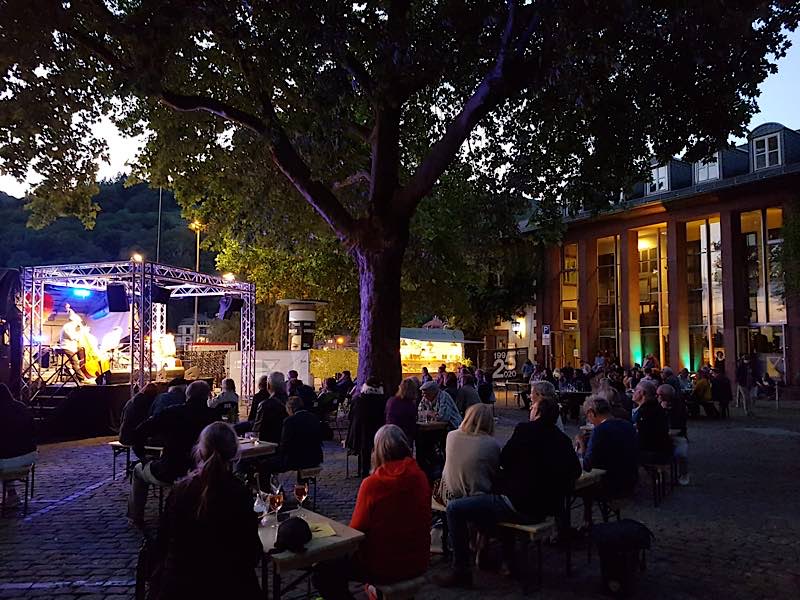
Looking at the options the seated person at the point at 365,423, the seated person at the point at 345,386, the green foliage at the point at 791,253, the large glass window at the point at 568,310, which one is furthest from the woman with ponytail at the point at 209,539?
the large glass window at the point at 568,310

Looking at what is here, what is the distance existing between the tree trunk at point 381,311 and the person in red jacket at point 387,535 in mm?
6210

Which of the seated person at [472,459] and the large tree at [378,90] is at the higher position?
the large tree at [378,90]

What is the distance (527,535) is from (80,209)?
35.5 ft

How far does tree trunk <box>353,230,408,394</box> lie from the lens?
1016cm

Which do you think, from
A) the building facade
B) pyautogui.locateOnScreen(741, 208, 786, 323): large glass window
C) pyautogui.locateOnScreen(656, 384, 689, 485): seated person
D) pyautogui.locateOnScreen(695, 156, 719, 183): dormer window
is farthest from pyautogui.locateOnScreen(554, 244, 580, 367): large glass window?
pyautogui.locateOnScreen(656, 384, 689, 485): seated person

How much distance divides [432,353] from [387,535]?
2532cm

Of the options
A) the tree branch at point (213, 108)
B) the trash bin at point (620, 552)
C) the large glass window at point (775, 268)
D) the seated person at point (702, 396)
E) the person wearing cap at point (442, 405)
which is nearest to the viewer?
the trash bin at point (620, 552)

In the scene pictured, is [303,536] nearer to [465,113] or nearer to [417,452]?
[417,452]

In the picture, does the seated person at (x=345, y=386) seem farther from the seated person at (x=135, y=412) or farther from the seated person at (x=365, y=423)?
the seated person at (x=135, y=412)

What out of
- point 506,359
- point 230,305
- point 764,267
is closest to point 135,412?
point 230,305

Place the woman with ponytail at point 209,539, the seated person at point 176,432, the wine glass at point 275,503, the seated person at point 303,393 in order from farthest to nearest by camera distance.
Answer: the seated person at point 303,393 → the seated person at point 176,432 → the wine glass at point 275,503 → the woman with ponytail at point 209,539

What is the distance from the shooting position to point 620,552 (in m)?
4.71

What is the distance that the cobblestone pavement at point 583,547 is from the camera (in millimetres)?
4910

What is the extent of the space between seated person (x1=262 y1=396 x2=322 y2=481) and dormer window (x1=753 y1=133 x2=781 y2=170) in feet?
79.4
